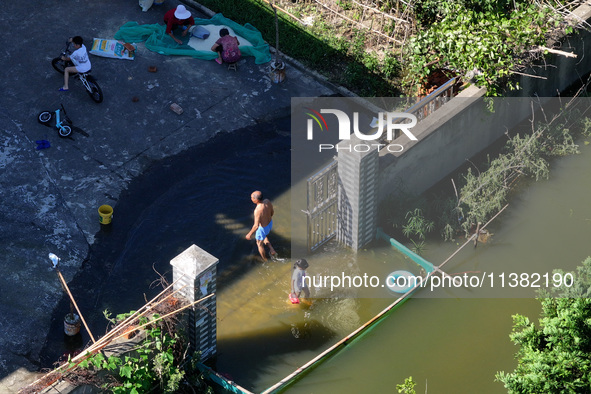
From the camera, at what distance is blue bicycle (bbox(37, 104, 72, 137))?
16578 millimetres

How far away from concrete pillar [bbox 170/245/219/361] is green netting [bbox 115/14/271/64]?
7055 mm

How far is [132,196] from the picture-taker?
51.5ft

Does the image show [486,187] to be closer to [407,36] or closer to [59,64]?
[407,36]

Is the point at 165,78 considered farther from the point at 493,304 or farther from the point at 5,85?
the point at 493,304

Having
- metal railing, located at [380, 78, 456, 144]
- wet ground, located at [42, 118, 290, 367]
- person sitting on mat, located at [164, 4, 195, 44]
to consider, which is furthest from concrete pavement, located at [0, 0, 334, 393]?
metal railing, located at [380, 78, 456, 144]

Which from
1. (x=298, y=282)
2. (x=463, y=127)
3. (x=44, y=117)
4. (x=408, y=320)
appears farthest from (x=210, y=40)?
(x=408, y=320)

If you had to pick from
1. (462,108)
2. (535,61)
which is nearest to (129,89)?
(462,108)

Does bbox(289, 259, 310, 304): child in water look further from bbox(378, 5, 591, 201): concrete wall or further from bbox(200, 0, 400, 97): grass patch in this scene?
bbox(200, 0, 400, 97): grass patch

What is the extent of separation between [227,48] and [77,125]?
317cm

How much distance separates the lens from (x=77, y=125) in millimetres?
16859

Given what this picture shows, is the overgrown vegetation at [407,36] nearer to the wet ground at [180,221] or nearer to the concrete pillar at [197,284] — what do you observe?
the wet ground at [180,221]

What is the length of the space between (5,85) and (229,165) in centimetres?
453

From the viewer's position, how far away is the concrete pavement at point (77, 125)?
46.3ft

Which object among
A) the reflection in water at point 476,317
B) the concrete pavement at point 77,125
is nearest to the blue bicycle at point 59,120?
the concrete pavement at point 77,125
